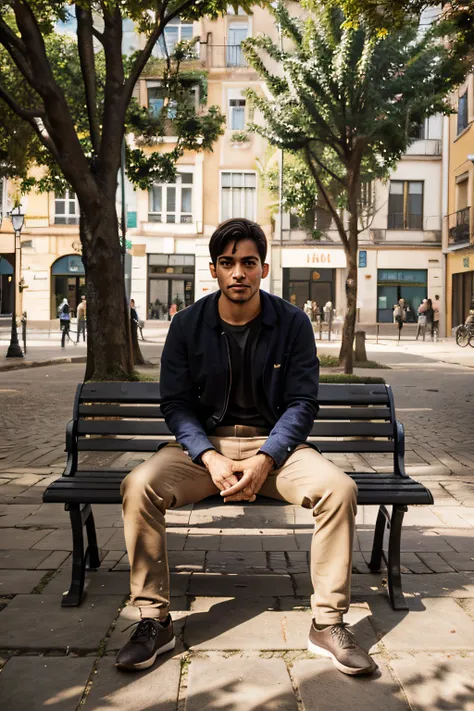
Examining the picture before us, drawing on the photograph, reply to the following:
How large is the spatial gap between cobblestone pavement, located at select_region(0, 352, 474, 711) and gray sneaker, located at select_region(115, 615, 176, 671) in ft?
0.14

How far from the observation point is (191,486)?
3.46 meters

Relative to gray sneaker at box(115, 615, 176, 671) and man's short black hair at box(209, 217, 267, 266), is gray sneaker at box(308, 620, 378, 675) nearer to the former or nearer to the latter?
gray sneaker at box(115, 615, 176, 671)

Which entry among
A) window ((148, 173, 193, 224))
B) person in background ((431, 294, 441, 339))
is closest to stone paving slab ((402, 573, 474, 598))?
person in background ((431, 294, 441, 339))

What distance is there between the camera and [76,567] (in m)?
3.65

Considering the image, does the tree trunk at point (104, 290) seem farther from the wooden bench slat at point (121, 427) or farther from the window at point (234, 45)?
the window at point (234, 45)

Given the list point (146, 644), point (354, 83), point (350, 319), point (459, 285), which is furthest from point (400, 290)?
point (146, 644)

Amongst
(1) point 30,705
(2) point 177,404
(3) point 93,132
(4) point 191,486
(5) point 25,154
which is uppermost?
(5) point 25,154

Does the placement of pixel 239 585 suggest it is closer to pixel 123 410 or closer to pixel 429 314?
pixel 123 410

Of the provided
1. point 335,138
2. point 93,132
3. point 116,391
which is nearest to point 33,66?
point 93,132

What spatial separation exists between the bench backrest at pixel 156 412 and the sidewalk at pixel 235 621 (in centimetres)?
64

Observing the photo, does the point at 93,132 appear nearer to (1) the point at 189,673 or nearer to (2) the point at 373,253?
(1) the point at 189,673

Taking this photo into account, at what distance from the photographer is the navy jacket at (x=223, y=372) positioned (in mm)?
3609

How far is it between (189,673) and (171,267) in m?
39.1

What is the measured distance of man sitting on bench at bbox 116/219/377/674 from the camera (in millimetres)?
3182
